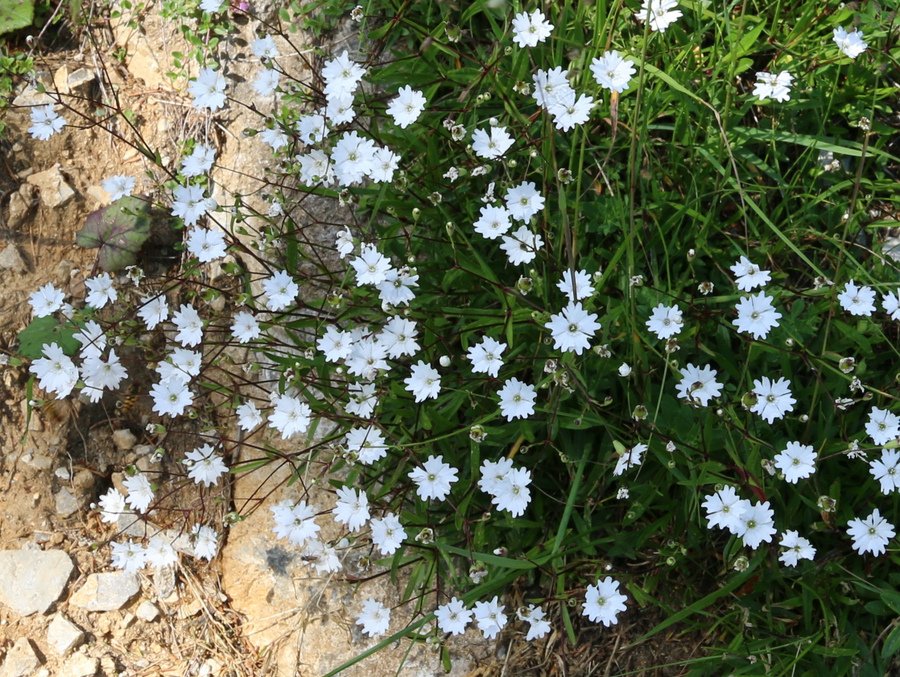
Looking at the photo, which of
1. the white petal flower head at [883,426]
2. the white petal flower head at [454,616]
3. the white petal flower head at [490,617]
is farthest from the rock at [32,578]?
the white petal flower head at [883,426]

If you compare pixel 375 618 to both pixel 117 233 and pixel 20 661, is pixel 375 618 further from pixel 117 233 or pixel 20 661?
pixel 117 233

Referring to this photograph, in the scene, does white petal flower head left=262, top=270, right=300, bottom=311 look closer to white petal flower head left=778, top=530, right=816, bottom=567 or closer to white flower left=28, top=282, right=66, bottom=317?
white flower left=28, top=282, right=66, bottom=317

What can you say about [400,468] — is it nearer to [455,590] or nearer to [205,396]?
[455,590]

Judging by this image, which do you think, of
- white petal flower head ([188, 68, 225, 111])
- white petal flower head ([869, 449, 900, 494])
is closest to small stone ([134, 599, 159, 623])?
white petal flower head ([188, 68, 225, 111])

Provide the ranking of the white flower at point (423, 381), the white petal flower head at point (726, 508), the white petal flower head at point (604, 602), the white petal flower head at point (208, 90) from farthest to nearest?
the white petal flower head at point (208, 90)
the white flower at point (423, 381)
the white petal flower head at point (604, 602)
the white petal flower head at point (726, 508)

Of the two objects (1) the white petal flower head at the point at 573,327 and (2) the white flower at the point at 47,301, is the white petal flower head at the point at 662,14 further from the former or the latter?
(2) the white flower at the point at 47,301

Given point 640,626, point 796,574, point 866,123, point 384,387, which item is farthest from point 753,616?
point 866,123
